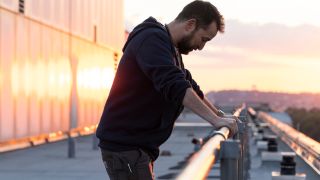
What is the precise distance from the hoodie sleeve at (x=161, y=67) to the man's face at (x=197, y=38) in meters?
0.20

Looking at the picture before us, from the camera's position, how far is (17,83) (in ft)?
73.0

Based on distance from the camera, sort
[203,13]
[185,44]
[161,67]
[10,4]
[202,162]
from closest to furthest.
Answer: [202,162] < [161,67] < [203,13] < [185,44] < [10,4]

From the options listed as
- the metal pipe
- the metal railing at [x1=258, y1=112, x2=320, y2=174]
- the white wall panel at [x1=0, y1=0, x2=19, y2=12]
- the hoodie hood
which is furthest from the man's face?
the white wall panel at [x1=0, y1=0, x2=19, y2=12]

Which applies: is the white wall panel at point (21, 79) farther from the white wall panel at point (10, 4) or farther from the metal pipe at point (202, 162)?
the metal pipe at point (202, 162)

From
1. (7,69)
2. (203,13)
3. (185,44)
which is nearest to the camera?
(203,13)

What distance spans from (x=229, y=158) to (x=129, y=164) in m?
0.74

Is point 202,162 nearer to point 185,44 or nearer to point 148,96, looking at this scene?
point 148,96

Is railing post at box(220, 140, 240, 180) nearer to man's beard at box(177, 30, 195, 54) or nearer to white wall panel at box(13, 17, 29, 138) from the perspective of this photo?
man's beard at box(177, 30, 195, 54)

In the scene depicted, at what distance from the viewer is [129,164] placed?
12.8 feet

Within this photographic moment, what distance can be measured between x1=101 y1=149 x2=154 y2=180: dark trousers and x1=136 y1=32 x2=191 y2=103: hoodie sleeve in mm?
473

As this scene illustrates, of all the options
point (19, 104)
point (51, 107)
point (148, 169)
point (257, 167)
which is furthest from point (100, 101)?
point (148, 169)

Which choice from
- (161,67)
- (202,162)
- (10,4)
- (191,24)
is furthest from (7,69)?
(202,162)

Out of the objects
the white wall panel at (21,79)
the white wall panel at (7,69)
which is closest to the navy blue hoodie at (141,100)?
the white wall panel at (7,69)

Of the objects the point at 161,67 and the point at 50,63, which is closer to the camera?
the point at 161,67
